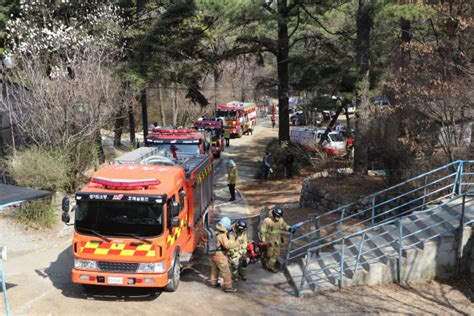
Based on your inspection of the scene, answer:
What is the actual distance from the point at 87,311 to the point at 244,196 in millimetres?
10958

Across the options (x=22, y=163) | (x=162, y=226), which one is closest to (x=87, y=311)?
(x=162, y=226)

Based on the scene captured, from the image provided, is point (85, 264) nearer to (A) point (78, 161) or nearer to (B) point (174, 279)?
(B) point (174, 279)

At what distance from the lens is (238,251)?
945 centimetres

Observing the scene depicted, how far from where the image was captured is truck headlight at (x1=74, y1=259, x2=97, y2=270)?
8.49 meters

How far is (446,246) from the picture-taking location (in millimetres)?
8828

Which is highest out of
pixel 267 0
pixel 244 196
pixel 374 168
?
pixel 267 0

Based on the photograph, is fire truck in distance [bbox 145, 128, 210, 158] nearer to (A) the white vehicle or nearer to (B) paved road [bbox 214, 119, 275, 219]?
(B) paved road [bbox 214, 119, 275, 219]

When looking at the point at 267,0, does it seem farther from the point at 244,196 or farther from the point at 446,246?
the point at 446,246

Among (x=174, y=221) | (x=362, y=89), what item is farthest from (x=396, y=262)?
(x=362, y=89)

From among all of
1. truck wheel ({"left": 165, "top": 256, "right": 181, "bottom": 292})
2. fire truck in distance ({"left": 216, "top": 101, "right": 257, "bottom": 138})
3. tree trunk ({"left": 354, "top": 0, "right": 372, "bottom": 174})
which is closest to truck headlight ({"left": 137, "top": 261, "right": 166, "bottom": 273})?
truck wheel ({"left": 165, "top": 256, "right": 181, "bottom": 292})

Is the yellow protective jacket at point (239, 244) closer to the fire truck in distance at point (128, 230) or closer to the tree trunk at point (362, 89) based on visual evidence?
the fire truck in distance at point (128, 230)

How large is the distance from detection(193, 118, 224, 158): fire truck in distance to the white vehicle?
5.06 m

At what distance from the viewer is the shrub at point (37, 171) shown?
14125 mm

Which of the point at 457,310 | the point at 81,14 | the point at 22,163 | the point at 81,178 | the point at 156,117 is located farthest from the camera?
the point at 156,117
